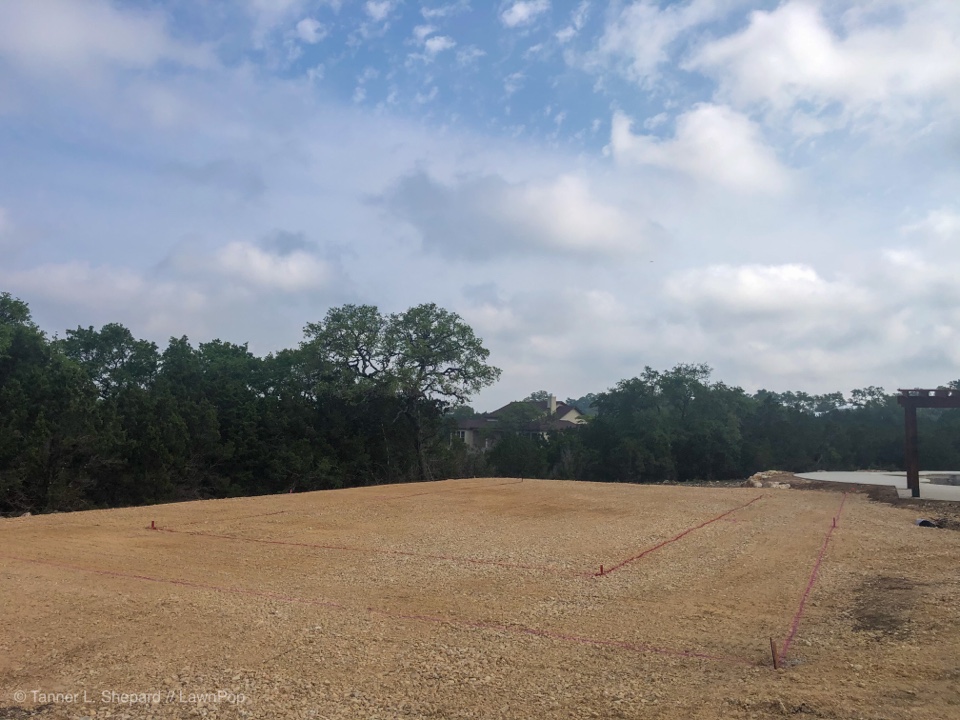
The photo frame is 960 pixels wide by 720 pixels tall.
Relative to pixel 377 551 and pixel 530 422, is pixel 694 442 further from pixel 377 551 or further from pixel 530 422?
pixel 377 551

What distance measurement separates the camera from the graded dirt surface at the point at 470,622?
4.51 metres

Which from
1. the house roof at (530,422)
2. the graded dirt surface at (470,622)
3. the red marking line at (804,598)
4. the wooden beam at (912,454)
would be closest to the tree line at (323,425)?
the graded dirt surface at (470,622)

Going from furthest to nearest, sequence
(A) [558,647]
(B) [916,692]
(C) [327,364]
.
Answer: (C) [327,364], (A) [558,647], (B) [916,692]

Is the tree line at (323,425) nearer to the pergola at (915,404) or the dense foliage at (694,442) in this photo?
→ the dense foliage at (694,442)

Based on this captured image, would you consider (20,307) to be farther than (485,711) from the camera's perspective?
Yes

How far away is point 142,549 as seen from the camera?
9.70 metres

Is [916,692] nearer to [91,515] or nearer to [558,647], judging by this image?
[558,647]

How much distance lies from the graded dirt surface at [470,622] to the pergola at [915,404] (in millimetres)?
8479

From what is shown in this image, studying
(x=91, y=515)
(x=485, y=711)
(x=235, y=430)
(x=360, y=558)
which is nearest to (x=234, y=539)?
(x=360, y=558)

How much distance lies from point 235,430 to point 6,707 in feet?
74.4

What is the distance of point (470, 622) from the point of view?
6328mm


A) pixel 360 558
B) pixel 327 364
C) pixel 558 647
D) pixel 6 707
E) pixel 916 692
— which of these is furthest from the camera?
pixel 327 364

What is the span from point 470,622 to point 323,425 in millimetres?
24170

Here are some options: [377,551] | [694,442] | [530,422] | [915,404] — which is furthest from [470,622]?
[530,422]
